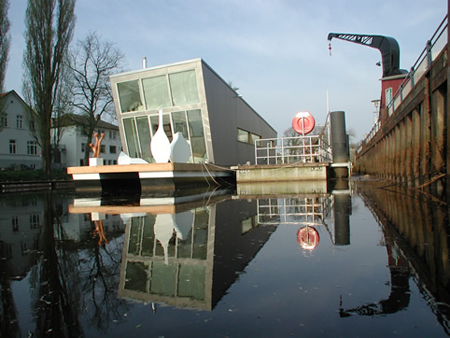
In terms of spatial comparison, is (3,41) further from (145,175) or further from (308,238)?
(308,238)

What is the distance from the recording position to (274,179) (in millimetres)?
14508

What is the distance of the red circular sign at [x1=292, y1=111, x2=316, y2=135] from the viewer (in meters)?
16.0

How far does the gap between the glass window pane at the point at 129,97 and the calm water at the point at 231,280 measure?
43.1 feet

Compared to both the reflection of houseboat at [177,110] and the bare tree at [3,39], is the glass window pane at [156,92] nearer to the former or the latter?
the reflection of houseboat at [177,110]

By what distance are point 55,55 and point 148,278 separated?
3094 cm

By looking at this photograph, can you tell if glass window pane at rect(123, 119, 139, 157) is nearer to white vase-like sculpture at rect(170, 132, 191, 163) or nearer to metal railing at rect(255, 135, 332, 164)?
white vase-like sculpture at rect(170, 132, 191, 163)

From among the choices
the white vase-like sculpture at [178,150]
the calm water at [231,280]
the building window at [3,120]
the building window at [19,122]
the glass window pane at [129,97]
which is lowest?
the calm water at [231,280]

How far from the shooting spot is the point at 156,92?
639 inches

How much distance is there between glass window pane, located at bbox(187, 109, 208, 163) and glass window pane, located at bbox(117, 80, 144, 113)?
273 cm

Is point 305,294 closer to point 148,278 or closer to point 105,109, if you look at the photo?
point 148,278

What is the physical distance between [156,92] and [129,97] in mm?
1709

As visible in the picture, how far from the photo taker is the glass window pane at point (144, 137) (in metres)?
17.0

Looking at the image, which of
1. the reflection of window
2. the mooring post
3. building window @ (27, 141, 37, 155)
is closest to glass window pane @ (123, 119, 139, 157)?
the mooring post

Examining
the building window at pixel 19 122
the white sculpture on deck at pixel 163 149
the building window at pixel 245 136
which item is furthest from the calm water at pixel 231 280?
the building window at pixel 19 122
